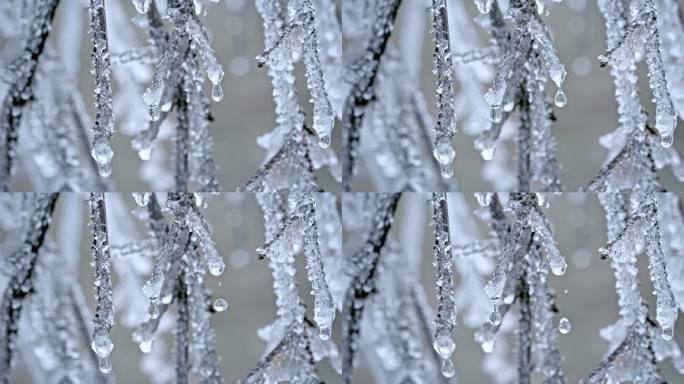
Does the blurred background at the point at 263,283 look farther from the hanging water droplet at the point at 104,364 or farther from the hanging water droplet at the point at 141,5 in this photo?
the hanging water droplet at the point at 141,5

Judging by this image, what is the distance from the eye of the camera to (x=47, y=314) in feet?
4.85

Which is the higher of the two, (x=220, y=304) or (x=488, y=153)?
(x=488, y=153)

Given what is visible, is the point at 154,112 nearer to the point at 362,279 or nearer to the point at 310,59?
the point at 310,59

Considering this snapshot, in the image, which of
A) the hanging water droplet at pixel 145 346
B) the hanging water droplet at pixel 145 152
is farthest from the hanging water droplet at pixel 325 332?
the hanging water droplet at pixel 145 152

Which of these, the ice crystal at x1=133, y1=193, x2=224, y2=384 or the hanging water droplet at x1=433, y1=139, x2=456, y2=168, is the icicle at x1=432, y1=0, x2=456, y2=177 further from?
the ice crystal at x1=133, y1=193, x2=224, y2=384

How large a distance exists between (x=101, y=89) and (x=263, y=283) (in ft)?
1.21

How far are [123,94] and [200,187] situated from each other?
6.9 inches

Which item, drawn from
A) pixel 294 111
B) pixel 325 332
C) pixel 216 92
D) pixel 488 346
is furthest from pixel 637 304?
pixel 216 92

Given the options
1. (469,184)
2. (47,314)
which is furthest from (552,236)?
(47,314)

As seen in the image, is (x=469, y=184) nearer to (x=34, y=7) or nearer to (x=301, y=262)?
(x=301, y=262)

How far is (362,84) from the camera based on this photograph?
1.51 metres

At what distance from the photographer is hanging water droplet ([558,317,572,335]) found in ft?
4.78

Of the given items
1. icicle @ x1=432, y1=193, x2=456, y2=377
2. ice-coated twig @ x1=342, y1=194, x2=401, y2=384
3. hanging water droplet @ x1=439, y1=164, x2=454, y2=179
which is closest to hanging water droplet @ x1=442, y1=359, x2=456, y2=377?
icicle @ x1=432, y1=193, x2=456, y2=377

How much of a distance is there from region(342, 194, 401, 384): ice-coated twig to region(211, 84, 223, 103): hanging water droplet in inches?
11.1
